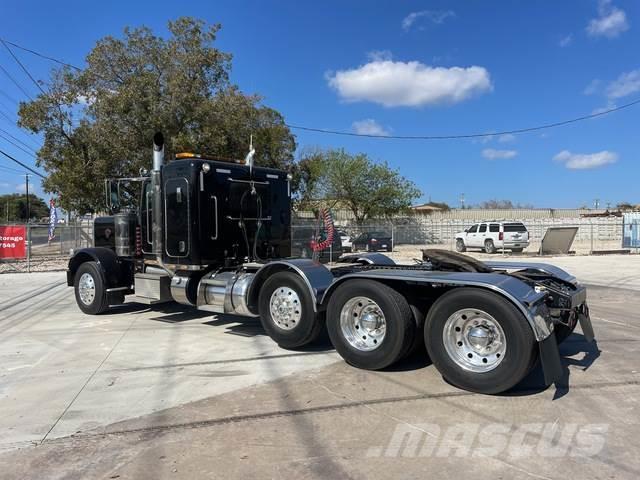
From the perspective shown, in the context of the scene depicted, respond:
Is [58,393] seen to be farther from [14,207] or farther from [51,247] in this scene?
[14,207]

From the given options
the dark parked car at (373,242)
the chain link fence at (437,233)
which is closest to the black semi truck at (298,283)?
the dark parked car at (373,242)

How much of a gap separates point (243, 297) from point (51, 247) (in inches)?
1188

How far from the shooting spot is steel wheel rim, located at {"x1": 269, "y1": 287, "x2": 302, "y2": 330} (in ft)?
21.9

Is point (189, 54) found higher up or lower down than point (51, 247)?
higher up

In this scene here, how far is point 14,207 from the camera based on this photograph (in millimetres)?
111312

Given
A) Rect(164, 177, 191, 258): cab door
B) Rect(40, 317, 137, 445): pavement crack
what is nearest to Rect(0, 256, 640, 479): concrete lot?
Rect(40, 317, 137, 445): pavement crack

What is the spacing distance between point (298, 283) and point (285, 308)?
0.42 m

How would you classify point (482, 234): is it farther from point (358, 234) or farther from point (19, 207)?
point (19, 207)

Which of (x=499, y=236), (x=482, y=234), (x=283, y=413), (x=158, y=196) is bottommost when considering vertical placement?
(x=283, y=413)

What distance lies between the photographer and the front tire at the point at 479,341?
15.6ft

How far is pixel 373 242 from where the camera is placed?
104 feet

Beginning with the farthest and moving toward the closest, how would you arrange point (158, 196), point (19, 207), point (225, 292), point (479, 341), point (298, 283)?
point (19, 207) < point (158, 196) < point (225, 292) < point (298, 283) < point (479, 341)

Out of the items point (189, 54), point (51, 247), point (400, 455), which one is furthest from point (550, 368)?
point (51, 247)

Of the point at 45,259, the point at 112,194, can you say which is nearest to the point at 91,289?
the point at 112,194
